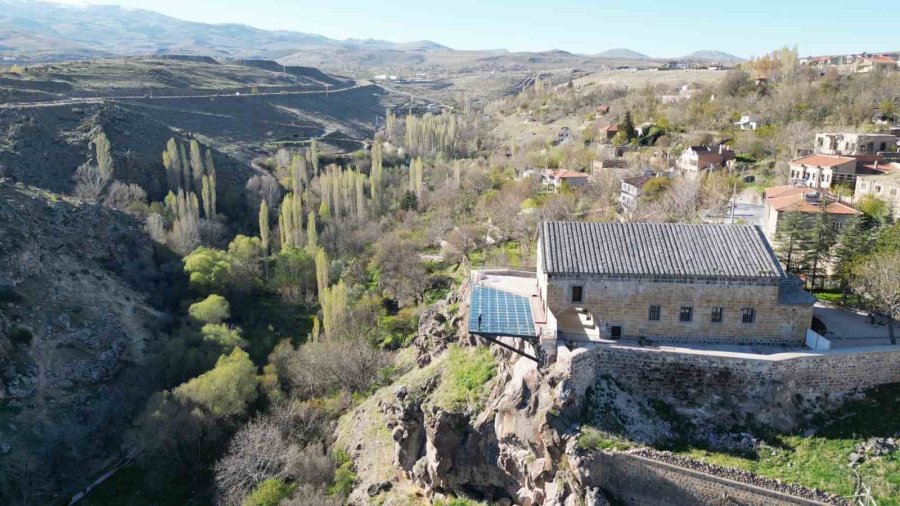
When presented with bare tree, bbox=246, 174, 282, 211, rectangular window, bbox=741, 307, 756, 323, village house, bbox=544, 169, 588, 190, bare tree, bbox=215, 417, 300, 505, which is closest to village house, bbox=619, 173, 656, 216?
village house, bbox=544, 169, 588, 190

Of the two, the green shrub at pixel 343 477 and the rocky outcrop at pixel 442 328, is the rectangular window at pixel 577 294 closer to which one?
the rocky outcrop at pixel 442 328

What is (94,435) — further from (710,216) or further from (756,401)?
(710,216)

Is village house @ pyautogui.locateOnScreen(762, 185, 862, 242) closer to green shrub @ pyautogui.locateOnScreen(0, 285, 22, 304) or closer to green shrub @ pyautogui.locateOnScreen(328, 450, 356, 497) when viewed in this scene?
green shrub @ pyautogui.locateOnScreen(328, 450, 356, 497)

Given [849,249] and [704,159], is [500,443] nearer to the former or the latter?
[849,249]

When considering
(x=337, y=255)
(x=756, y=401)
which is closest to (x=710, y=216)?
(x=756, y=401)

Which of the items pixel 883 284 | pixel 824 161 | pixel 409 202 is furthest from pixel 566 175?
pixel 883 284

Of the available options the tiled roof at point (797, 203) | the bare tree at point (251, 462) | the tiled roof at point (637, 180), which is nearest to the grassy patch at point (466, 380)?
the bare tree at point (251, 462)
